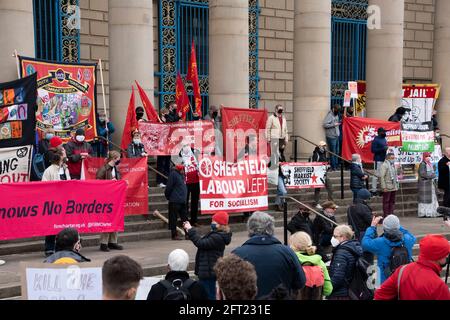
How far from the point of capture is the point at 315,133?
20.7 m

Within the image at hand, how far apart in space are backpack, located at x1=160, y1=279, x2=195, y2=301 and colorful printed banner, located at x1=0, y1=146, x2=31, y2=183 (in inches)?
292

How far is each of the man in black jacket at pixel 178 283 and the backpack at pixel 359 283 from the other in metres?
2.18

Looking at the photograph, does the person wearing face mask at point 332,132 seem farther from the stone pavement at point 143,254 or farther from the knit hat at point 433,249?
the knit hat at point 433,249

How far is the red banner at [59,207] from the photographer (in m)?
11.7

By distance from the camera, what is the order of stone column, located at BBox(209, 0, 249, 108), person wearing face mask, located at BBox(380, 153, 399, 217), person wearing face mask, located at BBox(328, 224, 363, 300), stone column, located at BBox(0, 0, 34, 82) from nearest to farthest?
person wearing face mask, located at BBox(328, 224, 363, 300) < stone column, located at BBox(0, 0, 34, 82) < person wearing face mask, located at BBox(380, 153, 399, 217) < stone column, located at BBox(209, 0, 249, 108)

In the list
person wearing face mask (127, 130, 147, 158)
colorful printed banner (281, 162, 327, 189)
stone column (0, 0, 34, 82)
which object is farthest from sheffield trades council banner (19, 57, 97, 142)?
colorful printed banner (281, 162, 327, 189)

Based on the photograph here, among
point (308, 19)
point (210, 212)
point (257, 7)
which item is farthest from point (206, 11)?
point (210, 212)

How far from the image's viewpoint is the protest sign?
6.01 metres

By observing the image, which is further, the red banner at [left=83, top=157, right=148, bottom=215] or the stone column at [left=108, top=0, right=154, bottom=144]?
the stone column at [left=108, top=0, right=154, bottom=144]

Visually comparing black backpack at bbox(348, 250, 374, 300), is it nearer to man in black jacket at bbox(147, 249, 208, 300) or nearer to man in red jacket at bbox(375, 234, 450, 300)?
man in red jacket at bbox(375, 234, 450, 300)

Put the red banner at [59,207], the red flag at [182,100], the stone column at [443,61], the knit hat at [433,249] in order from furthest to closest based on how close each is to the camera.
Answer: the stone column at [443,61], the red flag at [182,100], the red banner at [59,207], the knit hat at [433,249]

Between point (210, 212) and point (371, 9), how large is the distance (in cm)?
1008

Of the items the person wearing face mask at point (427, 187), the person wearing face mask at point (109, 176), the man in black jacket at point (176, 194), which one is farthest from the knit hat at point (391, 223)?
the person wearing face mask at point (427, 187)

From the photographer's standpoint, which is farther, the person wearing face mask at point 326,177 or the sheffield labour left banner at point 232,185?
the person wearing face mask at point 326,177
